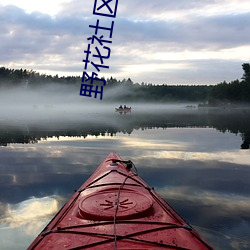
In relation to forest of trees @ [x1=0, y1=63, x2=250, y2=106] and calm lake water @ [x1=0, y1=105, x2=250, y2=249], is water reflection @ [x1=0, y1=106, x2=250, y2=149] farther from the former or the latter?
forest of trees @ [x1=0, y1=63, x2=250, y2=106]

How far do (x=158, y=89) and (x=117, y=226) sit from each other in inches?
6856

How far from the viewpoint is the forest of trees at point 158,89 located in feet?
325

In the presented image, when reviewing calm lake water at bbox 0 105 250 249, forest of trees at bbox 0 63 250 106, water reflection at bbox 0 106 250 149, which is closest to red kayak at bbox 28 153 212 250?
calm lake water at bbox 0 105 250 249

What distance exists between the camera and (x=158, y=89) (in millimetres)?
176375

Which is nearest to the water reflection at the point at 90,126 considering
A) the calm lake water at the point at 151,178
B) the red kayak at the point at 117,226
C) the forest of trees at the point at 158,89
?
the calm lake water at the point at 151,178

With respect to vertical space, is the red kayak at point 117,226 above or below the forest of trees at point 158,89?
below

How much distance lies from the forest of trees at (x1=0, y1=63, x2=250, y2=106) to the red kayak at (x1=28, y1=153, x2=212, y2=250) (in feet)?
320

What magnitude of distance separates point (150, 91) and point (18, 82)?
236 feet

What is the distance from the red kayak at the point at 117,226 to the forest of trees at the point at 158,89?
97.4 m

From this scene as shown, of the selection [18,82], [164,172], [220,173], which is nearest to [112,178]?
[164,172]

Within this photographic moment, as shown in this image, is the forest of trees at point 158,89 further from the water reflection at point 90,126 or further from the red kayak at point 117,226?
the red kayak at point 117,226

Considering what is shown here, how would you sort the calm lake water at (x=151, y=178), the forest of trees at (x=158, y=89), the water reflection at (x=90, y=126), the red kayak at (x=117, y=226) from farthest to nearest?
1. the forest of trees at (x=158, y=89)
2. the water reflection at (x=90, y=126)
3. the calm lake water at (x=151, y=178)
4. the red kayak at (x=117, y=226)

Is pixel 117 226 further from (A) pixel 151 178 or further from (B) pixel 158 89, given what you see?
(B) pixel 158 89

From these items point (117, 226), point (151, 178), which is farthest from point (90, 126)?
point (117, 226)
